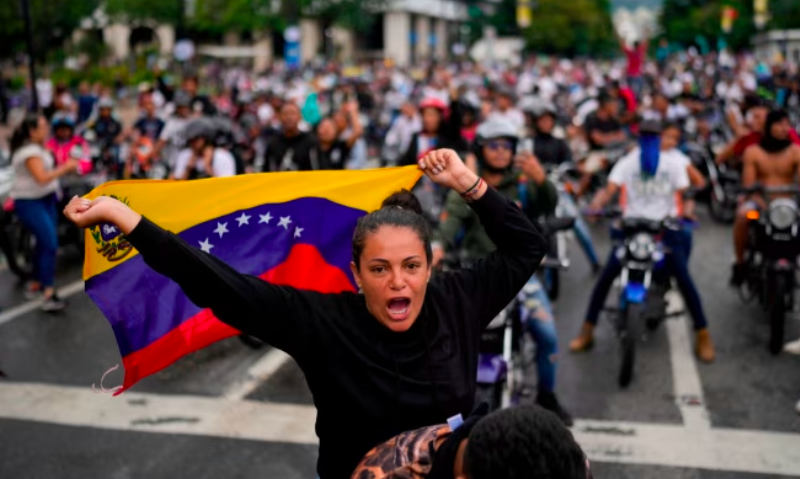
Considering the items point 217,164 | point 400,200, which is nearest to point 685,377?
point 400,200

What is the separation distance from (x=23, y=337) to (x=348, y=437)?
6308mm

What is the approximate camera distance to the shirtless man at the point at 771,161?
820 centimetres

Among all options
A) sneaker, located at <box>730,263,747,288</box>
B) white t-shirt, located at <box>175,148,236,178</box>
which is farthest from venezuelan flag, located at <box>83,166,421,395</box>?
sneaker, located at <box>730,263,747,288</box>

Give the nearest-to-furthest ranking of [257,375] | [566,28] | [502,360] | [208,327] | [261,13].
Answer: [208,327] < [502,360] < [257,375] < [261,13] < [566,28]

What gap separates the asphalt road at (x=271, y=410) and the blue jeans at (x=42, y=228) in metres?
0.65

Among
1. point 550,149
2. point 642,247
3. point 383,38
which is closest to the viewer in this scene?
point 642,247

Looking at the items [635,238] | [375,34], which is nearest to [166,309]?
[635,238]

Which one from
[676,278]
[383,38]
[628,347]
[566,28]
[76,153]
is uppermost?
[566,28]

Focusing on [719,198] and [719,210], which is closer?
[719,210]

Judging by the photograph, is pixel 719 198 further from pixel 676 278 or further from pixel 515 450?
pixel 515 450

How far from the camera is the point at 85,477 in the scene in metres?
5.35

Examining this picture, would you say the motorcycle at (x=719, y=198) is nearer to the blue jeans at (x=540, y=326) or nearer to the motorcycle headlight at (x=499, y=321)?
the blue jeans at (x=540, y=326)

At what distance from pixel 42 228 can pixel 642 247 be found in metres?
5.80

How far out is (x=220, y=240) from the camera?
3.97 m
